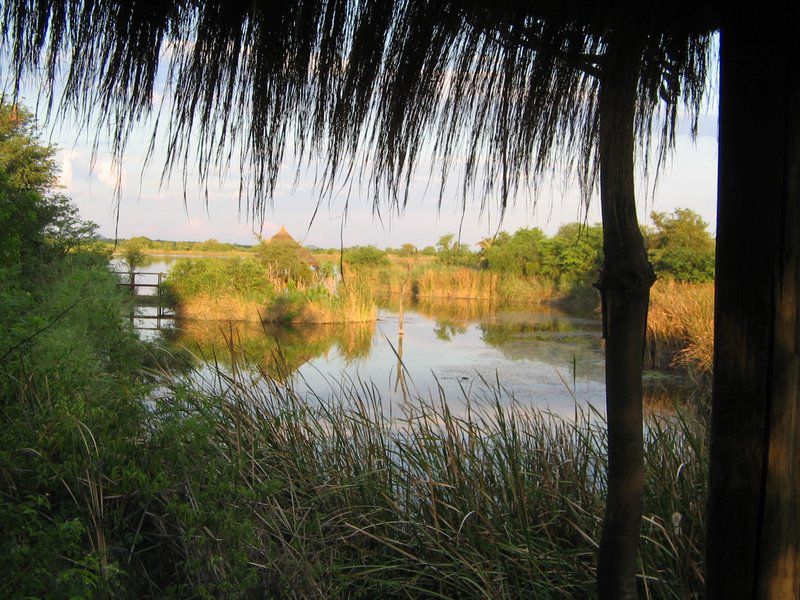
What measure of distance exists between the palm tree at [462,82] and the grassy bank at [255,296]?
1786 centimetres

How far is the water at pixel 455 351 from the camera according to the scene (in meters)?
9.66

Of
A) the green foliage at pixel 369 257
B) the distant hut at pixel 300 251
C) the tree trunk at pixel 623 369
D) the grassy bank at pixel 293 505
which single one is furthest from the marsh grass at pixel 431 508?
the green foliage at pixel 369 257

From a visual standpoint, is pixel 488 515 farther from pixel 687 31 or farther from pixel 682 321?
pixel 682 321

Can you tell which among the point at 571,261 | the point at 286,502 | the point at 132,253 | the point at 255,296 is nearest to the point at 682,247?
the point at 571,261

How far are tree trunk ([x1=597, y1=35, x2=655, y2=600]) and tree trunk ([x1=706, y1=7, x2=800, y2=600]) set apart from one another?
1.01 feet

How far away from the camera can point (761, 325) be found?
1.02 m

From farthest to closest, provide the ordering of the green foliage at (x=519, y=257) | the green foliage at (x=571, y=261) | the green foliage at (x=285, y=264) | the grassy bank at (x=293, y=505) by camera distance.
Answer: the green foliage at (x=519, y=257)
the green foliage at (x=571, y=261)
the green foliage at (x=285, y=264)
the grassy bank at (x=293, y=505)

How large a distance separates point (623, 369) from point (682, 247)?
19.2 metres

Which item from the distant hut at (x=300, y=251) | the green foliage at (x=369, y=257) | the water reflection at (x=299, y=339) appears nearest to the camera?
the water reflection at (x=299, y=339)

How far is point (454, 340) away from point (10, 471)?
14.3 meters

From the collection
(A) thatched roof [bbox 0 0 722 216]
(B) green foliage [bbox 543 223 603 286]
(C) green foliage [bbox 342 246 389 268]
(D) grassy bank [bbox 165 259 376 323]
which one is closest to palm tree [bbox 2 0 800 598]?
(A) thatched roof [bbox 0 0 722 216]

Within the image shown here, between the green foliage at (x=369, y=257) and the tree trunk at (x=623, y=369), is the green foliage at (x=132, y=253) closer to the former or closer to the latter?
the green foliage at (x=369, y=257)

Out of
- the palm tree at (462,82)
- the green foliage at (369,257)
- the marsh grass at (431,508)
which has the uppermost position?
the green foliage at (369,257)

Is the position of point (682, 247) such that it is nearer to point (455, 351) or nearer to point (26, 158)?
point (455, 351)
